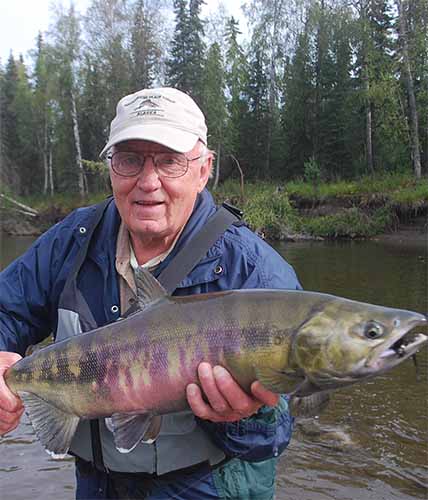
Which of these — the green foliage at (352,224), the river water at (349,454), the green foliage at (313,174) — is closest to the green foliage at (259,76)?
the green foliage at (313,174)

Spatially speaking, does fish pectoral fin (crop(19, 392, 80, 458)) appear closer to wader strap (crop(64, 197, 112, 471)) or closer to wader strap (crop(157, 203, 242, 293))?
wader strap (crop(64, 197, 112, 471))

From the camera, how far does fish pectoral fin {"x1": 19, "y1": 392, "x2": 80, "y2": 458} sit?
2.74 m

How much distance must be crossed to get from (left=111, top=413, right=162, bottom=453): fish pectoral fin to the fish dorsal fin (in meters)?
0.51

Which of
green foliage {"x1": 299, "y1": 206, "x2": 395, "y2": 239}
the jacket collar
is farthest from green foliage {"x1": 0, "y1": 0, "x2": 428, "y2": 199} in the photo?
the jacket collar

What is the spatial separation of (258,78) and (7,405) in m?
40.4

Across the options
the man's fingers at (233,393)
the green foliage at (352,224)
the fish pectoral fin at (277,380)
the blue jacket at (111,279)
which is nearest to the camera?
the fish pectoral fin at (277,380)

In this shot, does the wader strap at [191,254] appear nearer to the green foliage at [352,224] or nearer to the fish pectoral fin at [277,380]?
the fish pectoral fin at [277,380]

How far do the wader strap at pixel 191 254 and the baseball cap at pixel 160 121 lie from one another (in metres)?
0.44

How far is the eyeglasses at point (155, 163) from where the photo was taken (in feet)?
9.76

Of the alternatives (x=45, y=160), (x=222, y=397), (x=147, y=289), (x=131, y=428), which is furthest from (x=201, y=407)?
(x=45, y=160)

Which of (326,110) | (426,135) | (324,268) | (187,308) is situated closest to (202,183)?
A: (187,308)

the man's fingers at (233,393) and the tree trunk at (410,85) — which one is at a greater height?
the tree trunk at (410,85)

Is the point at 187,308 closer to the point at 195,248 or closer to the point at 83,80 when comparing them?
the point at 195,248

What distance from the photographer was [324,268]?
18219mm
